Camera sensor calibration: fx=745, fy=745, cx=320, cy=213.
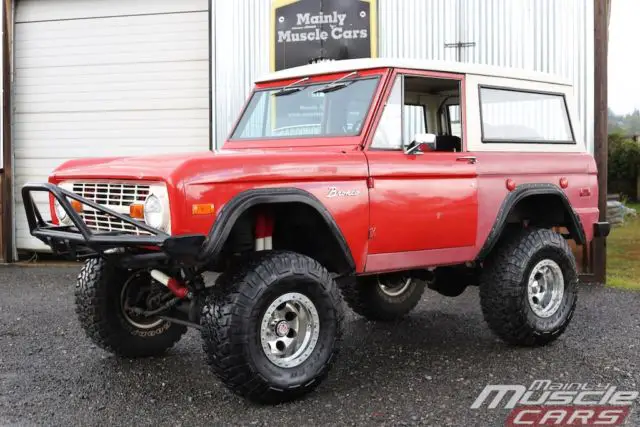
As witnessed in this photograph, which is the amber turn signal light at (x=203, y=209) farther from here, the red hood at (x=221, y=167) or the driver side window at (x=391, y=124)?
the driver side window at (x=391, y=124)

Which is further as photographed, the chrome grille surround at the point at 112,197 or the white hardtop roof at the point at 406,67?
the white hardtop roof at the point at 406,67

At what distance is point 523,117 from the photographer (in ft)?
18.9

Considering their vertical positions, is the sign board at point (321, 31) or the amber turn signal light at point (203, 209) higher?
the sign board at point (321, 31)

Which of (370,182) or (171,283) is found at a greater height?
(370,182)

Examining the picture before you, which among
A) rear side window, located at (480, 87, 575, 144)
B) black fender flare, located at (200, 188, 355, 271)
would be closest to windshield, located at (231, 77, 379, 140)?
black fender flare, located at (200, 188, 355, 271)

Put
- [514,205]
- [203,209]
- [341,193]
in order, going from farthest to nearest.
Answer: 1. [514,205]
2. [341,193]
3. [203,209]

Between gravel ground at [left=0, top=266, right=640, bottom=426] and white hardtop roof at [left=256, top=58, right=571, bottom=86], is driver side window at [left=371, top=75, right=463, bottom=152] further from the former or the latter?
gravel ground at [left=0, top=266, right=640, bottom=426]

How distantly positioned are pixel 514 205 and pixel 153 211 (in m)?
2.78

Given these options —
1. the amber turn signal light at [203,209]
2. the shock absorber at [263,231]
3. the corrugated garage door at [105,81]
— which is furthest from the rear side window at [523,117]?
the corrugated garage door at [105,81]

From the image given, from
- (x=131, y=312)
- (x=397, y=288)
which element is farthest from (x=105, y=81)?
(x=131, y=312)

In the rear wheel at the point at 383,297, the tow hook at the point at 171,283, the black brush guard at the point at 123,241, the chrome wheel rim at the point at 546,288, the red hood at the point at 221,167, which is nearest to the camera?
the black brush guard at the point at 123,241

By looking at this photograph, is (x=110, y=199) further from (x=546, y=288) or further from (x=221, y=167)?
(x=546, y=288)

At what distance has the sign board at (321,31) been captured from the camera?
9305 mm

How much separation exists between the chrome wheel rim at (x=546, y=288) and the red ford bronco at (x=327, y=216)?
1 centimetres
